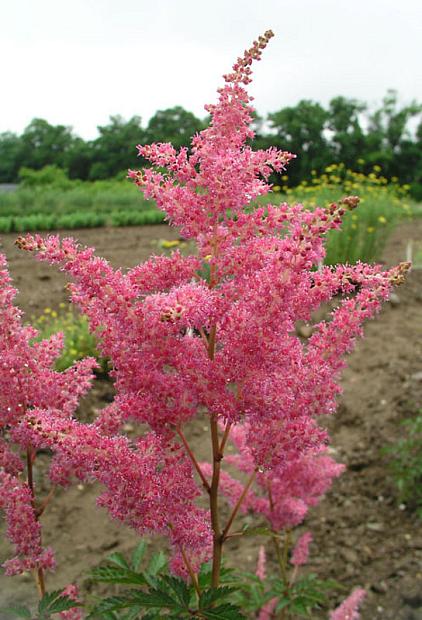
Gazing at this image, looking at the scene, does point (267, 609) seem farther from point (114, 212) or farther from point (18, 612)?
point (114, 212)

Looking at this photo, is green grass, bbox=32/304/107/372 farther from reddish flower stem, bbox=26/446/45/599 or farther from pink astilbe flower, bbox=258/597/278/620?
reddish flower stem, bbox=26/446/45/599

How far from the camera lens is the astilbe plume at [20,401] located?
62.0 inches

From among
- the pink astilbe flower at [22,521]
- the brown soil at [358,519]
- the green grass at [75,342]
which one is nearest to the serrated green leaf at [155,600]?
the pink astilbe flower at [22,521]

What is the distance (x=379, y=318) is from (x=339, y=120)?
47.5 feet

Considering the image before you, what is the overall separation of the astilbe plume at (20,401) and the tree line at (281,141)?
2.10ft

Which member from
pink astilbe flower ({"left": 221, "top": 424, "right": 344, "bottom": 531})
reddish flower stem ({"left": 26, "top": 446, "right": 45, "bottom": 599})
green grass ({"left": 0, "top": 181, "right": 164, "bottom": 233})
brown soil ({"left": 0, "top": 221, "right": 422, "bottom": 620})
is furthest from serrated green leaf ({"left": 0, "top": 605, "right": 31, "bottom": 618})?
green grass ({"left": 0, "top": 181, "right": 164, "bottom": 233})

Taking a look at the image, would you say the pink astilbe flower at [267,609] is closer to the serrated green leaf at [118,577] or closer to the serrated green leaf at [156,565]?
the serrated green leaf at [156,565]

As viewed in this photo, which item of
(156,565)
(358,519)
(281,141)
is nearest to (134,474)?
(156,565)

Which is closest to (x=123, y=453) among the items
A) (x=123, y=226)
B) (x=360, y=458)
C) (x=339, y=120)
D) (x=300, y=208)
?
(x=300, y=208)

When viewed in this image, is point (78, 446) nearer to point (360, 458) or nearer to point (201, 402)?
point (201, 402)

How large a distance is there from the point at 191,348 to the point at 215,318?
95 millimetres

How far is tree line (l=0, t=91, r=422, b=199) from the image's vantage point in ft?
23.0

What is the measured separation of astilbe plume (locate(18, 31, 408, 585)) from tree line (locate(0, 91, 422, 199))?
0.24 m

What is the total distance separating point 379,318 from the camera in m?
8.04
